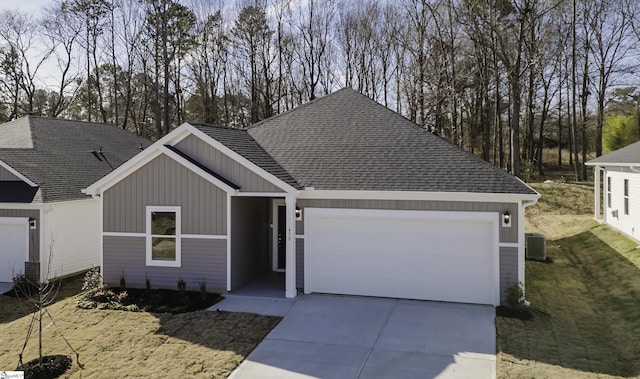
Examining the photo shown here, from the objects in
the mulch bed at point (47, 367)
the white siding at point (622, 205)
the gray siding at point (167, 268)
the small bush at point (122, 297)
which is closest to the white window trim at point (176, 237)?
the gray siding at point (167, 268)

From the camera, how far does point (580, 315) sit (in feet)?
35.7

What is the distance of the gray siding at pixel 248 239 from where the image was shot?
12266 mm

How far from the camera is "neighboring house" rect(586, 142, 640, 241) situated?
1678 centimetres

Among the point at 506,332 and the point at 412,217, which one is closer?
the point at 506,332

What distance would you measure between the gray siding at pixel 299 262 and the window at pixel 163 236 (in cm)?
300

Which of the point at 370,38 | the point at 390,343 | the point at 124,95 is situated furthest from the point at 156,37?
the point at 390,343

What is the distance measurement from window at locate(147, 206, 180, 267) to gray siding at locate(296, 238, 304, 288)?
300cm

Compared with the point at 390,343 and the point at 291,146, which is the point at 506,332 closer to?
the point at 390,343

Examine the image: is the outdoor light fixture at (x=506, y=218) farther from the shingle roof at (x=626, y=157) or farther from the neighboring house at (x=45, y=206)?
the neighboring house at (x=45, y=206)

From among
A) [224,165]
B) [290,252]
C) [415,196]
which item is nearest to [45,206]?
[224,165]

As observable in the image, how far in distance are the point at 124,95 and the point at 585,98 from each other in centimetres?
3208

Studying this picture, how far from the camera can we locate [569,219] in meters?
23.0

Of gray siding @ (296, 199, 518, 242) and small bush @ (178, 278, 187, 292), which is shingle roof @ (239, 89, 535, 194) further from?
small bush @ (178, 278, 187, 292)

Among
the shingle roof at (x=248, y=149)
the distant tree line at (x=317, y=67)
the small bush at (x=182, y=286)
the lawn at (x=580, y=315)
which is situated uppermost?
the distant tree line at (x=317, y=67)
